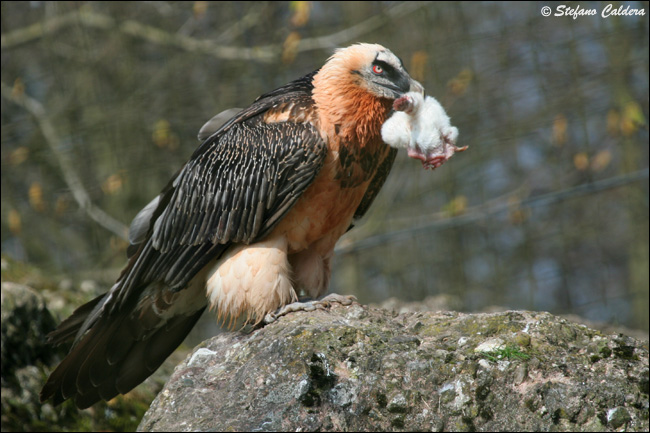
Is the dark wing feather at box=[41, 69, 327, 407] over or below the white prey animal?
below

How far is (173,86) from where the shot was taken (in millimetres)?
12062

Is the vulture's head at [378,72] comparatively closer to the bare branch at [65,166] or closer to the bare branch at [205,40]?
the bare branch at [205,40]

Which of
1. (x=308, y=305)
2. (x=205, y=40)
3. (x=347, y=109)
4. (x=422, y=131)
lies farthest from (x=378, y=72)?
(x=205, y=40)

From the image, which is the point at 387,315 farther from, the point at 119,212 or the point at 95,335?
the point at 119,212

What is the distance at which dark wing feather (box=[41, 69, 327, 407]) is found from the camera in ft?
16.1

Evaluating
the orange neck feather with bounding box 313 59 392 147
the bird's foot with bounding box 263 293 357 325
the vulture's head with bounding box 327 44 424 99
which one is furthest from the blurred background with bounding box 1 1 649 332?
the bird's foot with bounding box 263 293 357 325

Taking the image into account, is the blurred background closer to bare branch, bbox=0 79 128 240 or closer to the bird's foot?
bare branch, bbox=0 79 128 240

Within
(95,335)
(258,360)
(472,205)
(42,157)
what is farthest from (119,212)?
(258,360)

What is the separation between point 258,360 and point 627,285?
32.3ft

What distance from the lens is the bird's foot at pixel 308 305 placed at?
468 cm

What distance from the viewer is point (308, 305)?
4695 mm

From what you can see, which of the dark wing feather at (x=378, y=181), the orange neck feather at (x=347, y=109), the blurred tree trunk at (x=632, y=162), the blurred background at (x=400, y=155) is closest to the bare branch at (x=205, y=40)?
the blurred background at (x=400, y=155)

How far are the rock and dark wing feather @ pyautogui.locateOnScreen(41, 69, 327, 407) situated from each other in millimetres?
1173

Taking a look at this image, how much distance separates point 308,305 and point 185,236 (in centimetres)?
104
